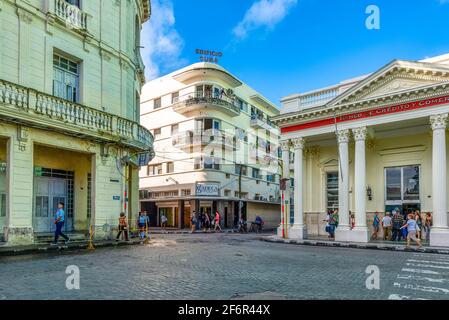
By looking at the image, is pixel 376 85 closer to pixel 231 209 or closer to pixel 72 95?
pixel 72 95

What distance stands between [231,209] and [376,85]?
2225 cm

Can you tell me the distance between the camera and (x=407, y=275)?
9945mm

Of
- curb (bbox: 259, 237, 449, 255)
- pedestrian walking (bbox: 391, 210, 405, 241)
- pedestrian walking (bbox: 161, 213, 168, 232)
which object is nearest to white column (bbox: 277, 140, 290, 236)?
curb (bbox: 259, 237, 449, 255)

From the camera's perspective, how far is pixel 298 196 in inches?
917

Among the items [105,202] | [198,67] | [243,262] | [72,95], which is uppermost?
[198,67]

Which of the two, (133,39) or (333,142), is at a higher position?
(133,39)

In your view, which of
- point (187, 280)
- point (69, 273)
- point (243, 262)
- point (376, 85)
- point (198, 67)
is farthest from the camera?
point (198, 67)

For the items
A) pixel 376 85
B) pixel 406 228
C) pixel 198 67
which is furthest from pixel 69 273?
pixel 198 67

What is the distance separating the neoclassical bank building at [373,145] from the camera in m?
18.6

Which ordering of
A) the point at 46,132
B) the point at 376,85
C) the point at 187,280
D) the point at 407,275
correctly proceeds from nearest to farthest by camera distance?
the point at 187,280 < the point at 407,275 < the point at 46,132 < the point at 376,85

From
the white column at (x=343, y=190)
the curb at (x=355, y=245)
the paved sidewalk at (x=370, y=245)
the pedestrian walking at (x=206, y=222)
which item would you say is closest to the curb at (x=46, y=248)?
the curb at (x=355, y=245)

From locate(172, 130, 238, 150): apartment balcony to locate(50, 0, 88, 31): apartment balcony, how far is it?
64.6ft

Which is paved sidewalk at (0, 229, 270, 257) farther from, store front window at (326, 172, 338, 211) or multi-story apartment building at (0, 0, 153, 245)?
store front window at (326, 172, 338, 211)

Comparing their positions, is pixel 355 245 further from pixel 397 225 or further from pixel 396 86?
pixel 396 86
